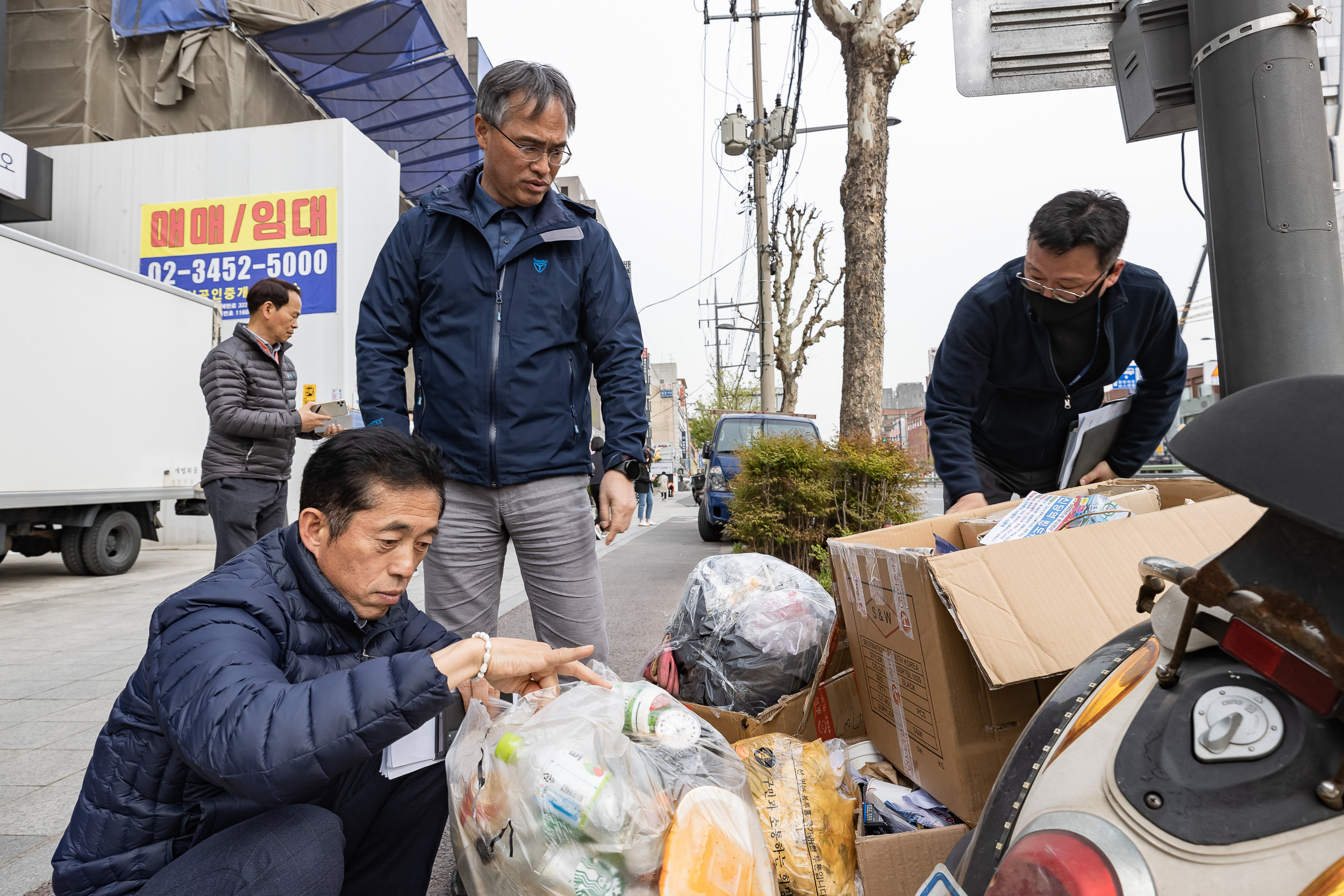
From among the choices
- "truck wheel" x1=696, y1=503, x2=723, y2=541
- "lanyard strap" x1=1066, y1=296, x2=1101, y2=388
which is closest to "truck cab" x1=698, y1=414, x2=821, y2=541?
"truck wheel" x1=696, y1=503, x2=723, y2=541

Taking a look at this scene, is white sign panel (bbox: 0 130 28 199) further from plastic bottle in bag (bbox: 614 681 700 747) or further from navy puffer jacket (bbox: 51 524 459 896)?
plastic bottle in bag (bbox: 614 681 700 747)

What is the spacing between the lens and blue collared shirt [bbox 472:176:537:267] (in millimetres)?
2293

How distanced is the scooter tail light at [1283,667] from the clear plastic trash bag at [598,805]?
1.03 metres

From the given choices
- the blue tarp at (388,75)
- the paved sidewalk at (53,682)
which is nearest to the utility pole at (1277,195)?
the paved sidewalk at (53,682)

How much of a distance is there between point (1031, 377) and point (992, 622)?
143 centimetres

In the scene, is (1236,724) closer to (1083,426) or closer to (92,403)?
(1083,426)

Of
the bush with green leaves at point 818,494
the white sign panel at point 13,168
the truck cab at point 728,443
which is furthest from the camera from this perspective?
the truck cab at point 728,443

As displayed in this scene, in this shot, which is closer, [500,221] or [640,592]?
[500,221]

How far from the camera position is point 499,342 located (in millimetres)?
2236

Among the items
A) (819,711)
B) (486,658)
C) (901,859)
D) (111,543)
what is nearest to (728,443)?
(111,543)

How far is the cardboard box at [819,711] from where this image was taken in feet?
7.41

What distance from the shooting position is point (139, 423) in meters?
7.91

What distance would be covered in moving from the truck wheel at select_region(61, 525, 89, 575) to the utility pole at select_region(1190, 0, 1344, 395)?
9419 mm

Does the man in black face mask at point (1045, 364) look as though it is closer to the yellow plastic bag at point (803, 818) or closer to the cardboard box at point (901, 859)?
the yellow plastic bag at point (803, 818)
